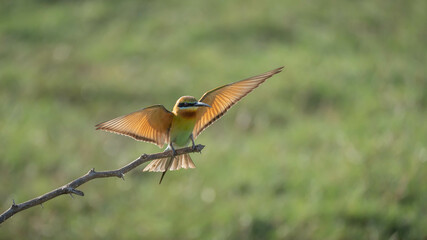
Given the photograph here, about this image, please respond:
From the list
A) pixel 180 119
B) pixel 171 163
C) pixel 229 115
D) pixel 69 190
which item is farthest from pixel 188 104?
pixel 229 115

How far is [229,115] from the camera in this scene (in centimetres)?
663

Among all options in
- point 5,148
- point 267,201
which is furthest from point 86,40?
point 267,201

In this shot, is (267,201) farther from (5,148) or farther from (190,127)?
(5,148)

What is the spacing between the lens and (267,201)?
4996 millimetres

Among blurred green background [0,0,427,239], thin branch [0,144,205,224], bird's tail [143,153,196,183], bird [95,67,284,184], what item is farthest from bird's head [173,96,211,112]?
blurred green background [0,0,427,239]

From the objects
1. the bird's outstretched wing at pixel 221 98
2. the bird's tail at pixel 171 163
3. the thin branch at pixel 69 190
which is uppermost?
the bird's outstretched wing at pixel 221 98

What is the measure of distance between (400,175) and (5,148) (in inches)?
146

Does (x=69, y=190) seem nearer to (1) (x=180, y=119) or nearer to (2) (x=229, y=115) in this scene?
(1) (x=180, y=119)

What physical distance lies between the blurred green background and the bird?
1.81 m

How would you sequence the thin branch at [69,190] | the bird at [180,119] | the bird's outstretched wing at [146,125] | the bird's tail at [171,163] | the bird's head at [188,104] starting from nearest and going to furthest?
the thin branch at [69,190]
the bird's outstretched wing at [146,125]
the bird at [180,119]
the bird's head at [188,104]
the bird's tail at [171,163]

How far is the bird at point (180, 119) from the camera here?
276cm

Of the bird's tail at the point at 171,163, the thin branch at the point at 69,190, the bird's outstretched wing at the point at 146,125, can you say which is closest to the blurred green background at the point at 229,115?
the bird's tail at the point at 171,163

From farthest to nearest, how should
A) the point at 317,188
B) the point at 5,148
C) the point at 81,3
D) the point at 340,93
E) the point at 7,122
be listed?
the point at 81,3 < the point at 340,93 < the point at 7,122 < the point at 5,148 < the point at 317,188

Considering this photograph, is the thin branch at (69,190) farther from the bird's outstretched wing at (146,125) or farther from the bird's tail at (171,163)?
the bird's tail at (171,163)
